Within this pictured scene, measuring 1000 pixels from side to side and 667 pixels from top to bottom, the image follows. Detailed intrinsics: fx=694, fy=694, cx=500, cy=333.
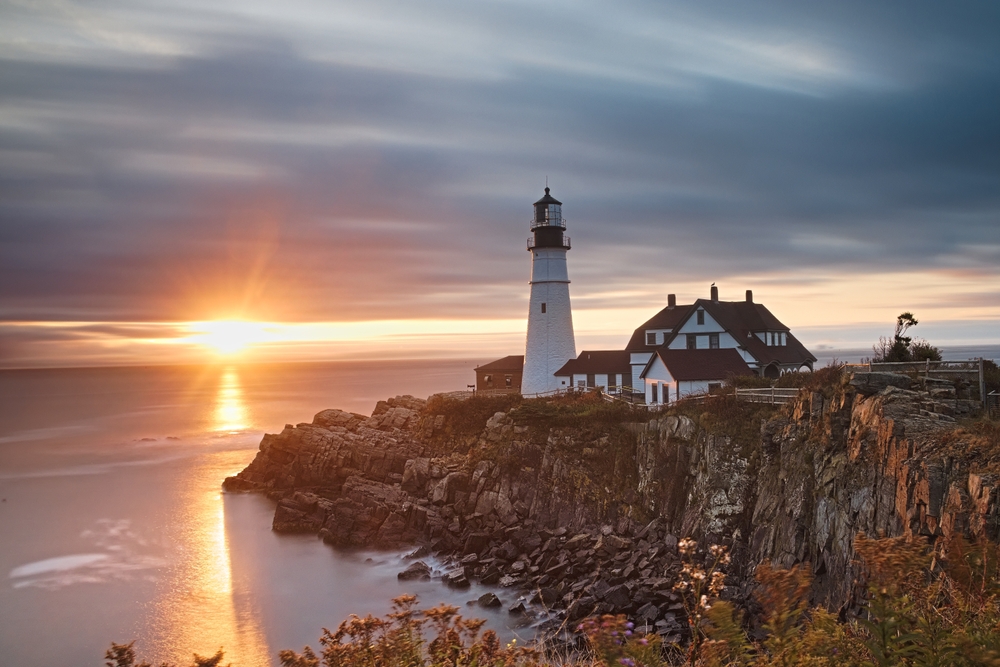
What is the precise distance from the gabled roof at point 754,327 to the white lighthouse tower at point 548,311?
8.02m

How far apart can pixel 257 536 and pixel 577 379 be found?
64.7 ft

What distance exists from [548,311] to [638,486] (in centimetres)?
1774

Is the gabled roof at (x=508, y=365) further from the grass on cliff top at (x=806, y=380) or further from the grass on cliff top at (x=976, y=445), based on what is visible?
the grass on cliff top at (x=976, y=445)

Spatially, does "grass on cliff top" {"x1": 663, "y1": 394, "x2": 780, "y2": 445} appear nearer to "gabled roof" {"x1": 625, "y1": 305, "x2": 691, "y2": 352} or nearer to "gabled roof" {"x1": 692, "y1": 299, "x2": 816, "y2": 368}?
"gabled roof" {"x1": 692, "y1": 299, "x2": 816, "y2": 368}

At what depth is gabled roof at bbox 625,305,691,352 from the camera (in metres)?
42.6

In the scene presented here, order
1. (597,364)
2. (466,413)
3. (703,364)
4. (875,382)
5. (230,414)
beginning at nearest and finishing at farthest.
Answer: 1. (875,382)
2. (703,364)
3. (466,413)
4. (597,364)
5. (230,414)

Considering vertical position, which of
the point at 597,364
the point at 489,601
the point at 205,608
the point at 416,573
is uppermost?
the point at 597,364

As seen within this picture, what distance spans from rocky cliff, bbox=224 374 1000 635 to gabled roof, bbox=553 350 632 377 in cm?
536

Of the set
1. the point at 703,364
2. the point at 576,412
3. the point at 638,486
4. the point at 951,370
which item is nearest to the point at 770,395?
the point at 638,486

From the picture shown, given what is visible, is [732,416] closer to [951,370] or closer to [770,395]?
[770,395]

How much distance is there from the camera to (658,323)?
43.0m

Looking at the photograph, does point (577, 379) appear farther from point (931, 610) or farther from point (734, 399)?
point (931, 610)

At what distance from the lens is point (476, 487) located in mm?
31109

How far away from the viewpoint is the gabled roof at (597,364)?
137 ft
